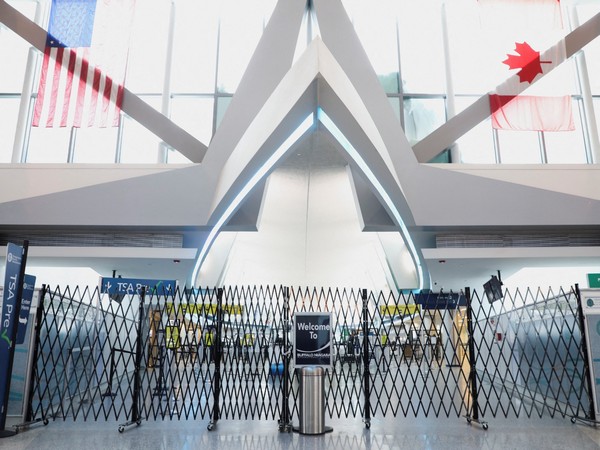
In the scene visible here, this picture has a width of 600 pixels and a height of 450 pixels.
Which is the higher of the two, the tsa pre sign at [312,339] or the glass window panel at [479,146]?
the glass window panel at [479,146]

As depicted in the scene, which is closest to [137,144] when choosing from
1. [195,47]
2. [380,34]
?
[195,47]

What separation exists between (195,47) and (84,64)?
21.8 feet

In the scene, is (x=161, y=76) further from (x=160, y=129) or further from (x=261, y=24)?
(x=160, y=129)

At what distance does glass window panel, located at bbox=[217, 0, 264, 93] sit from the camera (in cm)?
1536

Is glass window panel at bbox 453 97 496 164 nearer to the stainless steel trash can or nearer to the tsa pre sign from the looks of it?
the tsa pre sign

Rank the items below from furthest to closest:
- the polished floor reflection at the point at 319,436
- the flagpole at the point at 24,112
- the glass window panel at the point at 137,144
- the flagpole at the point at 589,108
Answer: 1. the glass window panel at the point at 137,144
2. the flagpole at the point at 589,108
3. the flagpole at the point at 24,112
4. the polished floor reflection at the point at 319,436

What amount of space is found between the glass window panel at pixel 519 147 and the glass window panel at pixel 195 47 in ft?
29.1

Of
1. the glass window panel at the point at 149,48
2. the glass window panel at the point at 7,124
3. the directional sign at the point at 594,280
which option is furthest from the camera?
the glass window panel at the point at 149,48

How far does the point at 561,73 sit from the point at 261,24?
9.85 m

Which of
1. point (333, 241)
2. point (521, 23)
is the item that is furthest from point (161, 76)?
point (521, 23)

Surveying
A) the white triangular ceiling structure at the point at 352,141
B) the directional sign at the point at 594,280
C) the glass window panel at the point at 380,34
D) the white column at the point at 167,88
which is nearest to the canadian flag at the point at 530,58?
the white triangular ceiling structure at the point at 352,141

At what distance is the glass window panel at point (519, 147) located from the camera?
14133mm

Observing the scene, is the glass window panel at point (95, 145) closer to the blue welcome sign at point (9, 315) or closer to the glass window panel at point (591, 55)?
the blue welcome sign at point (9, 315)

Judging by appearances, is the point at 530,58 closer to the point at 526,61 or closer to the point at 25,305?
the point at 526,61
